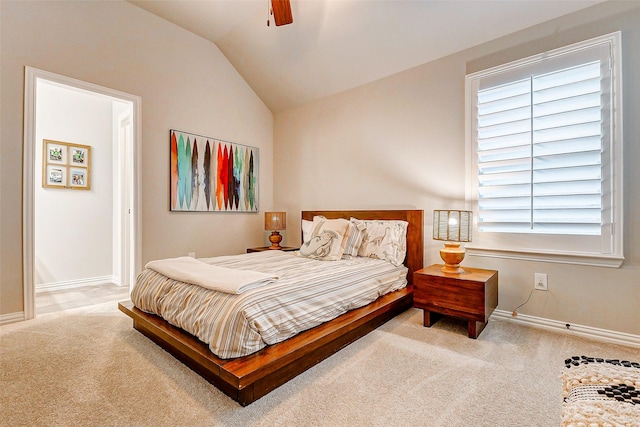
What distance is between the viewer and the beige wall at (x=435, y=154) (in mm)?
2232

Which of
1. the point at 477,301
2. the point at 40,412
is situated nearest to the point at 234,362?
the point at 40,412

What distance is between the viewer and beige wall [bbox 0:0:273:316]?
105 inches

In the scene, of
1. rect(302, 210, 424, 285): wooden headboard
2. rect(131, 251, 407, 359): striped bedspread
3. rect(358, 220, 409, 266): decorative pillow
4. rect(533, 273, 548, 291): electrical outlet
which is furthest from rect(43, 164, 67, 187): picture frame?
rect(533, 273, 548, 291): electrical outlet

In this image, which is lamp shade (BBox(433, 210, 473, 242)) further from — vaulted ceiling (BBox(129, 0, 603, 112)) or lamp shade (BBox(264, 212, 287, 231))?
lamp shade (BBox(264, 212, 287, 231))

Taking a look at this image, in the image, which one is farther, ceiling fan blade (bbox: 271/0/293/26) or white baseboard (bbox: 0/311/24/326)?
white baseboard (bbox: 0/311/24/326)

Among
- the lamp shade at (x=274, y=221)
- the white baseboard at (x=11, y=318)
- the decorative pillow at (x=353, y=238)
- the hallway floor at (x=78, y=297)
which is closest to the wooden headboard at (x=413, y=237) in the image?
the decorative pillow at (x=353, y=238)

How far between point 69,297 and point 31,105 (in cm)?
216

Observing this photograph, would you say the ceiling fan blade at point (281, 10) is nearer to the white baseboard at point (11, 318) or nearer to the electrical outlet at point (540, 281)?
the electrical outlet at point (540, 281)

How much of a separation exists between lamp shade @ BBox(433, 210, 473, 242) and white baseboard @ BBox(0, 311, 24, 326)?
12.6ft

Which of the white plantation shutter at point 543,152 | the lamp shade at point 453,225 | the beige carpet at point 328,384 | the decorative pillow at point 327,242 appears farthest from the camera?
the decorative pillow at point 327,242

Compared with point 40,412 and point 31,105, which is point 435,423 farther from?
point 31,105

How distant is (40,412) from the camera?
149 centimetres

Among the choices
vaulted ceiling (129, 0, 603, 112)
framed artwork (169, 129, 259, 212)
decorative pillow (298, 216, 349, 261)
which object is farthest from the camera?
framed artwork (169, 129, 259, 212)

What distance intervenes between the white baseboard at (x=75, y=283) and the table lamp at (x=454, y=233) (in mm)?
4334
